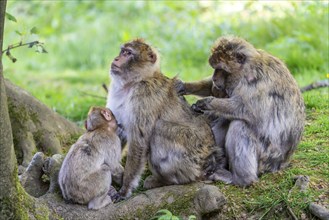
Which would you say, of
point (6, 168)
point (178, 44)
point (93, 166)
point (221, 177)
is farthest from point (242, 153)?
point (178, 44)

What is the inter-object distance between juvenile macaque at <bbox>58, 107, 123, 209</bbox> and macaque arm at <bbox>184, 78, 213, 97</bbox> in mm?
1183

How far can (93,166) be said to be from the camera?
20.2 ft

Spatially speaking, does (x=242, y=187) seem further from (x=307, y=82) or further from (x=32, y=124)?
(x=307, y=82)

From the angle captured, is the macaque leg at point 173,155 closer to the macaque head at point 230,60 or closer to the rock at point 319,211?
the macaque head at point 230,60

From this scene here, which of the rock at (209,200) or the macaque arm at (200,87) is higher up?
the macaque arm at (200,87)

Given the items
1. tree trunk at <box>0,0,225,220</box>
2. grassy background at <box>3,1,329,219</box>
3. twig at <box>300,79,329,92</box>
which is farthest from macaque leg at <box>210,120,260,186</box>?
twig at <box>300,79,329,92</box>

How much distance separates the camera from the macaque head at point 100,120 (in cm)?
653

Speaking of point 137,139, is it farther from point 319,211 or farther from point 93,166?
point 319,211

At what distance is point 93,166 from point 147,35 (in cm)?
946

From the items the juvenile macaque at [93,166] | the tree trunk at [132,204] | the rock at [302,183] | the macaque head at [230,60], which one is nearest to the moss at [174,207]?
the tree trunk at [132,204]

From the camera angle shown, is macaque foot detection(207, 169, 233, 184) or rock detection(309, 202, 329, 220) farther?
macaque foot detection(207, 169, 233, 184)

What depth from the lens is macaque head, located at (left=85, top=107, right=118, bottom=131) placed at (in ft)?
21.4

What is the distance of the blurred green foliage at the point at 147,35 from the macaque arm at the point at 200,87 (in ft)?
11.0

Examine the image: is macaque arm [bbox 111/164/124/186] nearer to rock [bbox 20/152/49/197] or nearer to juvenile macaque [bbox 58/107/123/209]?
juvenile macaque [bbox 58/107/123/209]
